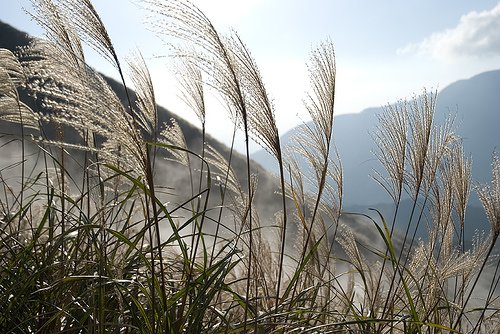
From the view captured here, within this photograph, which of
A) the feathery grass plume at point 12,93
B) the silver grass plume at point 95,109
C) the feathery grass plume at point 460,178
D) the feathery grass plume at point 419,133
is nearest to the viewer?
the silver grass plume at point 95,109

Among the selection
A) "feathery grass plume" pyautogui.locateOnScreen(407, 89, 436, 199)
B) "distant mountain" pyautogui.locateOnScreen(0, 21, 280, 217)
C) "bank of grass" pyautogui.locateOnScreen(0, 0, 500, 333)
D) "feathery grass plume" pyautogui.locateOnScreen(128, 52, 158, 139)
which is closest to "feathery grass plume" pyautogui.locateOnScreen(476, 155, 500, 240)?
"bank of grass" pyautogui.locateOnScreen(0, 0, 500, 333)

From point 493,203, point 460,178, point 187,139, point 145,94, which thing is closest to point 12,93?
point 145,94

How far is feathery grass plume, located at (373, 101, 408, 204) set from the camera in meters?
2.24

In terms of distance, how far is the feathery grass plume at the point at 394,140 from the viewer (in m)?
2.24

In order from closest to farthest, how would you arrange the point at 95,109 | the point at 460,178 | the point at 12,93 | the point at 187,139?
1. the point at 95,109
2. the point at 460,178
3. the point at 12,93
4. the point at 187,139

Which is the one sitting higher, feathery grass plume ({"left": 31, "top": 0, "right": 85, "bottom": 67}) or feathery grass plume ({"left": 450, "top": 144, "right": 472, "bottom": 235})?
feathery grass plume ({"left": 31, "top": 0, "right": 85, "bottom": 67})

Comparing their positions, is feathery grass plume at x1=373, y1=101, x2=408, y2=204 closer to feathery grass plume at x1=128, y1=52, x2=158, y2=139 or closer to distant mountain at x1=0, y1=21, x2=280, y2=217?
feathery grass plume at x1=128, y1=52, x2=158, y2=139

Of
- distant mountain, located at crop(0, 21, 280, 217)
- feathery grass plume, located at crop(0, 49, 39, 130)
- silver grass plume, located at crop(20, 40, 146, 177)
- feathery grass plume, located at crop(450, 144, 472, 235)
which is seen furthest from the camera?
distant mountain, located at crop(0, 21, 280, 217)

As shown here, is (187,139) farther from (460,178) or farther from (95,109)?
(95,109)

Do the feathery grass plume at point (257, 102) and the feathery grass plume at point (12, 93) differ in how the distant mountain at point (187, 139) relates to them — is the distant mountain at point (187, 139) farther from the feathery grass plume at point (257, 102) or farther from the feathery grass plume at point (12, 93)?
the feathery grass plume at point (257, 102)

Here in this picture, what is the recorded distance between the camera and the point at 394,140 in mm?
2273

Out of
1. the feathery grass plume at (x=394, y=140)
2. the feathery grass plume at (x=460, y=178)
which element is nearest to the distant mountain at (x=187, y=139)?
the feathery grass plume at (x=460, y=178)

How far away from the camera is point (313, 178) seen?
8.23ft

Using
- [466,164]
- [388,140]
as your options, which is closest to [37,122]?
[388,140]
